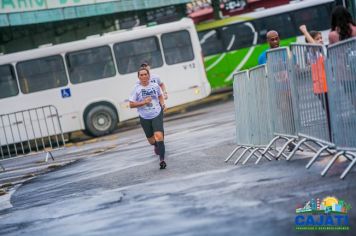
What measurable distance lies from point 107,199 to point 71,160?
23.2 ft

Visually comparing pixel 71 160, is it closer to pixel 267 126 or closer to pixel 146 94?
pixel 146 94

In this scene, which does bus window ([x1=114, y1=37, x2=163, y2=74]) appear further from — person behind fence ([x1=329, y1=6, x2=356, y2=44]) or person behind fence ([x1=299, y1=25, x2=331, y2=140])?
person behind fence ([x1=299, y1=25, x2=331, y2=140])

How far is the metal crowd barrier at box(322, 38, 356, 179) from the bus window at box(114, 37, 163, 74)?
15.4m

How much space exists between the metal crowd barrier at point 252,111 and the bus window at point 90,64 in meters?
12.0

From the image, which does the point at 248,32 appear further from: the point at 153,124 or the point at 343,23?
the point at 343,23

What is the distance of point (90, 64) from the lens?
2275cm

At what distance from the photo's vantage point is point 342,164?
335 inches

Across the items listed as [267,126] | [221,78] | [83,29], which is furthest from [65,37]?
[267,126]

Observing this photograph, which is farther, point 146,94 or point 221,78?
point 221,78

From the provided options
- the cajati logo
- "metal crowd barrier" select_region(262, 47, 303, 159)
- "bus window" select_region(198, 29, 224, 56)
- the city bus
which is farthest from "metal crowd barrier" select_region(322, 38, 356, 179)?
"bus window" select_region(198, 29, 224, 56)

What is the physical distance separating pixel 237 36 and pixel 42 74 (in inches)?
352

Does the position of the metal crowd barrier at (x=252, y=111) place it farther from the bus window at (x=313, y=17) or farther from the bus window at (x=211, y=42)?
the bus window at (x=313, y=17)

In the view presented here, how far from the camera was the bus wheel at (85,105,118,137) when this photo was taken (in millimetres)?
22375

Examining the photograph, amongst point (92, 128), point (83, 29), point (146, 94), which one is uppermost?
point (83, 29)
